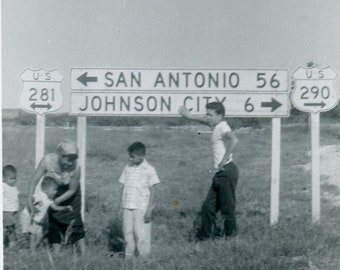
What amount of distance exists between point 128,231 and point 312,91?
2269 mm

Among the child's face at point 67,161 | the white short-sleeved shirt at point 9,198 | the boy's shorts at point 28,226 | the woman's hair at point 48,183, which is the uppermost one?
the child's face at point 67,161

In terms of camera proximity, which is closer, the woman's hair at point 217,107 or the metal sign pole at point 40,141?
the woman's hair at point 217,107

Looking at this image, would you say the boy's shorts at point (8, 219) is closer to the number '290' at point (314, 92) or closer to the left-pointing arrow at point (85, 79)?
the left-pointing arrow at point (85, 79)

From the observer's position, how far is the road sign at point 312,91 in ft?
17.3

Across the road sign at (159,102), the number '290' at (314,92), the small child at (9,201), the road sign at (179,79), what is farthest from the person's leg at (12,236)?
the number '290' at (314,92)

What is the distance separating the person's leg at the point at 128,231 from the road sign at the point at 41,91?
127 cm

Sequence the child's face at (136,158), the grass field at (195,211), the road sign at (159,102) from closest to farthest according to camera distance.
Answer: the grass field at (195,211) < the child's face at (136,158) < the road sign at (159,102)

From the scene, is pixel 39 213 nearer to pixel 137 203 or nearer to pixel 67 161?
pixel 67 161

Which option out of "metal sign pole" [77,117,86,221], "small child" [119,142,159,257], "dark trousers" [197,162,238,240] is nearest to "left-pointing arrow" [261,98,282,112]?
"dark trousers" [197,162,238,240]

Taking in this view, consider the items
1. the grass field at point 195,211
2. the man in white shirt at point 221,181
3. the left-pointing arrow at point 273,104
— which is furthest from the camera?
the left-pointing arrow at point 273,104

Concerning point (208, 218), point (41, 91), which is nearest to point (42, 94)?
→ point (41, 91)

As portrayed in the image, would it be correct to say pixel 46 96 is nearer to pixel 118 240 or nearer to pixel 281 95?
pixel 118 240

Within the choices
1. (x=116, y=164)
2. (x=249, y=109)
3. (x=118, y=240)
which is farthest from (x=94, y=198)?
(x=116, y=164)

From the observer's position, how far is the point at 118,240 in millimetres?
5055
